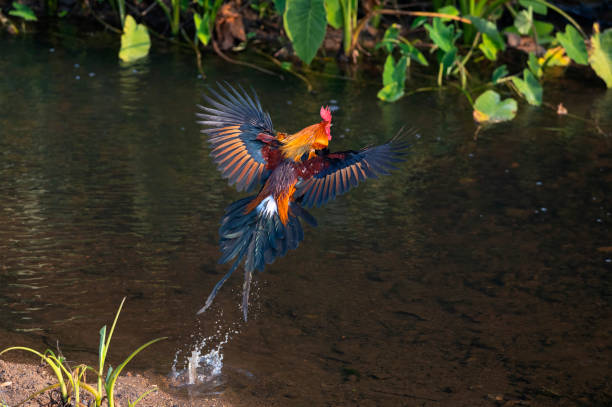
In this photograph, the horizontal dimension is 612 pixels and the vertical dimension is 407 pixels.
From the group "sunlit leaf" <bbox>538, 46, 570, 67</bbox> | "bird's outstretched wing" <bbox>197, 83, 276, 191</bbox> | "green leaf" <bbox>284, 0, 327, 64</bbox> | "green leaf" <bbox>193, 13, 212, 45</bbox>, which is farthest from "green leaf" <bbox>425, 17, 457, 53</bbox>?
"bird's outstretched wing" <bbox>197, 83, 276, 191</bbox>

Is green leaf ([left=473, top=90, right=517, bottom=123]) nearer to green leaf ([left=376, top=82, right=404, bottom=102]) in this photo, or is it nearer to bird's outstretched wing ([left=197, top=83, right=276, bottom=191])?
green leaf ([left=376, top=82, right=404, bottom=102])

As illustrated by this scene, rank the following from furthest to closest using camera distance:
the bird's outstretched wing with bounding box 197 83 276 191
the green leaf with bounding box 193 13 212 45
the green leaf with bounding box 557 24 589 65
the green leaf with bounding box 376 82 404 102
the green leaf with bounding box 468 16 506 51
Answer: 1. the green leaf with bounding box 193 13 212 45
2. the green leaf with bounding box 468 16 506 51
3. the green leaf with bounding box 557 24 589 65
4. the green leaf with bounding box 376 82 404 102
5. the bird's outstretched wing with bounding box 197 83 276 191

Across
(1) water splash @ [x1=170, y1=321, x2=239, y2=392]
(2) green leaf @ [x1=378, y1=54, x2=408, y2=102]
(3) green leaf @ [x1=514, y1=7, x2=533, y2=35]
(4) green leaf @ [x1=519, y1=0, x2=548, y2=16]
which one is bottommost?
(1) water splash @ [x1=170, y1=321, x2=239, y2=392]

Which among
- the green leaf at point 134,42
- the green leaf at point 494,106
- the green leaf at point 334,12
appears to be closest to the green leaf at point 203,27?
the green leaf at point 134,42

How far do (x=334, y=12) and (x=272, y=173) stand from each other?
3.82 meters

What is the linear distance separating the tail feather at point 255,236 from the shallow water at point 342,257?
416 millimetres

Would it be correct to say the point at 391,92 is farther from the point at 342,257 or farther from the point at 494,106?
the point at 342,257

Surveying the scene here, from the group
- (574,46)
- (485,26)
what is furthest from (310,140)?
(574,46)

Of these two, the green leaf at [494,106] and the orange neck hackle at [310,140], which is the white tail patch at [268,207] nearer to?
the orange neck hackle at [310,140]

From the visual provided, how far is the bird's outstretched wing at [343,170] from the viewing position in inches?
117

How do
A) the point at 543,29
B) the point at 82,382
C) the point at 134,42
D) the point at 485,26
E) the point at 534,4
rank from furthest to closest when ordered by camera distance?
the point at 543,29 < the point at 134,42 < the point at 534,4 < the point at 485,26 < the point at 82,382

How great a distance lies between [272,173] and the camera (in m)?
3.04

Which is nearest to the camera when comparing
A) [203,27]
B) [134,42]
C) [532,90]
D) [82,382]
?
[82,382]

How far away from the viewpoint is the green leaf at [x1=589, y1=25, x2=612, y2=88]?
586cm
